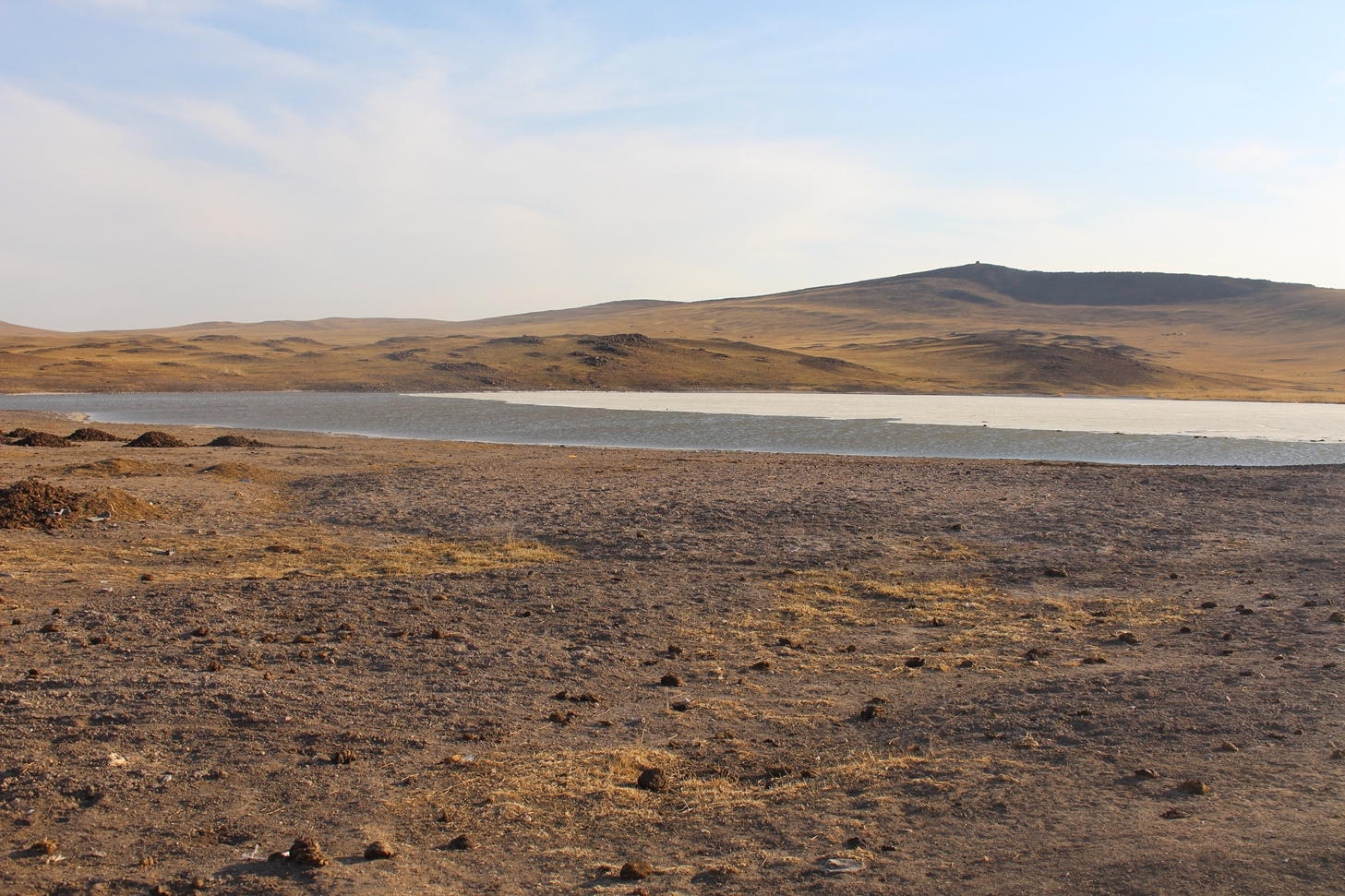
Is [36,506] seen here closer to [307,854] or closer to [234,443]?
[307,854]

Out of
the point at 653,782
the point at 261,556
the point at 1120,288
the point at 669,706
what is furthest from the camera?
the point at 1120,288

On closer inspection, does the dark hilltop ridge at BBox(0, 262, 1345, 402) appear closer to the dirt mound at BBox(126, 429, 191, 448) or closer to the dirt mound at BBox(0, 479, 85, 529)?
the dirt mound at BBox(126, 429, 191, 448)

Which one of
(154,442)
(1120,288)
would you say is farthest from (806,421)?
(1120,288)

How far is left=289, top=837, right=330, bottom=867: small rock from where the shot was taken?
4.45 m

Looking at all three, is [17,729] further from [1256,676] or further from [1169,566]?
[1169,566]

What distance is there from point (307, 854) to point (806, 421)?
3483cm

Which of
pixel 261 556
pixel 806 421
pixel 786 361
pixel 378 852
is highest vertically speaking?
pixel 786 361

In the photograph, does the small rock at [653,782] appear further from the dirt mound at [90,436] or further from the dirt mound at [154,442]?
the dirt mound at [90,436]

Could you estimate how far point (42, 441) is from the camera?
24.2 m

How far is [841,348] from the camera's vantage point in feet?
324

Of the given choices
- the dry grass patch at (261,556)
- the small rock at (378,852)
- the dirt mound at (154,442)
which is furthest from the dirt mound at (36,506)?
the dirt mound at (154,442)

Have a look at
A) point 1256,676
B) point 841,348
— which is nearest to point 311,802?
point 1256,676

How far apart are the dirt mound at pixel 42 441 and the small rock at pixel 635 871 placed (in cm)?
2449

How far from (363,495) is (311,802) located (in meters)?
12.1
